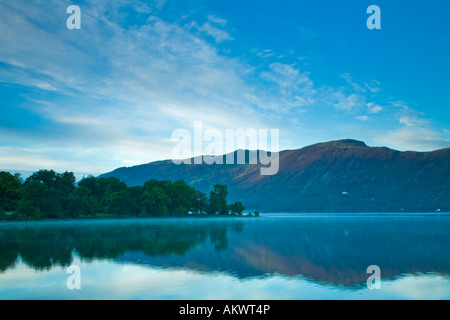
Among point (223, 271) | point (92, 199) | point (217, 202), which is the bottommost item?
point (217, 202)

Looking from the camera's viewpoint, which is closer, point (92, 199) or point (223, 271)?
point (223, 271)

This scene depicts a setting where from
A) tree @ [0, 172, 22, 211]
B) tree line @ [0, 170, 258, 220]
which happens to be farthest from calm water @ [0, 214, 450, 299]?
tree @ [0, 172, 22, 211]

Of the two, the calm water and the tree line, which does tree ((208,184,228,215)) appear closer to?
the tree line

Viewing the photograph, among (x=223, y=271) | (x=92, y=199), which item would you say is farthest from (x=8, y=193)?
(x=223, y=271)

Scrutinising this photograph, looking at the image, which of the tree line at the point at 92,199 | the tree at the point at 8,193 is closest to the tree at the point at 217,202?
the tree line at the point at 92,199

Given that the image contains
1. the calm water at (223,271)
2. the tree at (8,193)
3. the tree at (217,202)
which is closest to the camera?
the calm water at (223,271)

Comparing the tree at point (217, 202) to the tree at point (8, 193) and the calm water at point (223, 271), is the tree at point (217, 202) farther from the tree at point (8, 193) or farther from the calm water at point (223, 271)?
the calm water at point (223, 271)

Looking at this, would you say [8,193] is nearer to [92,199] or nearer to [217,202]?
[92,199]

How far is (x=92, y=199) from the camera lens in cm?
10644

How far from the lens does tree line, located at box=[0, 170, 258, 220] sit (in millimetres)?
90562

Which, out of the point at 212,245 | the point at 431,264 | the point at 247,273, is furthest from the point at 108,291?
the point at 431,264

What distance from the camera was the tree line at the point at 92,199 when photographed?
9056cm
